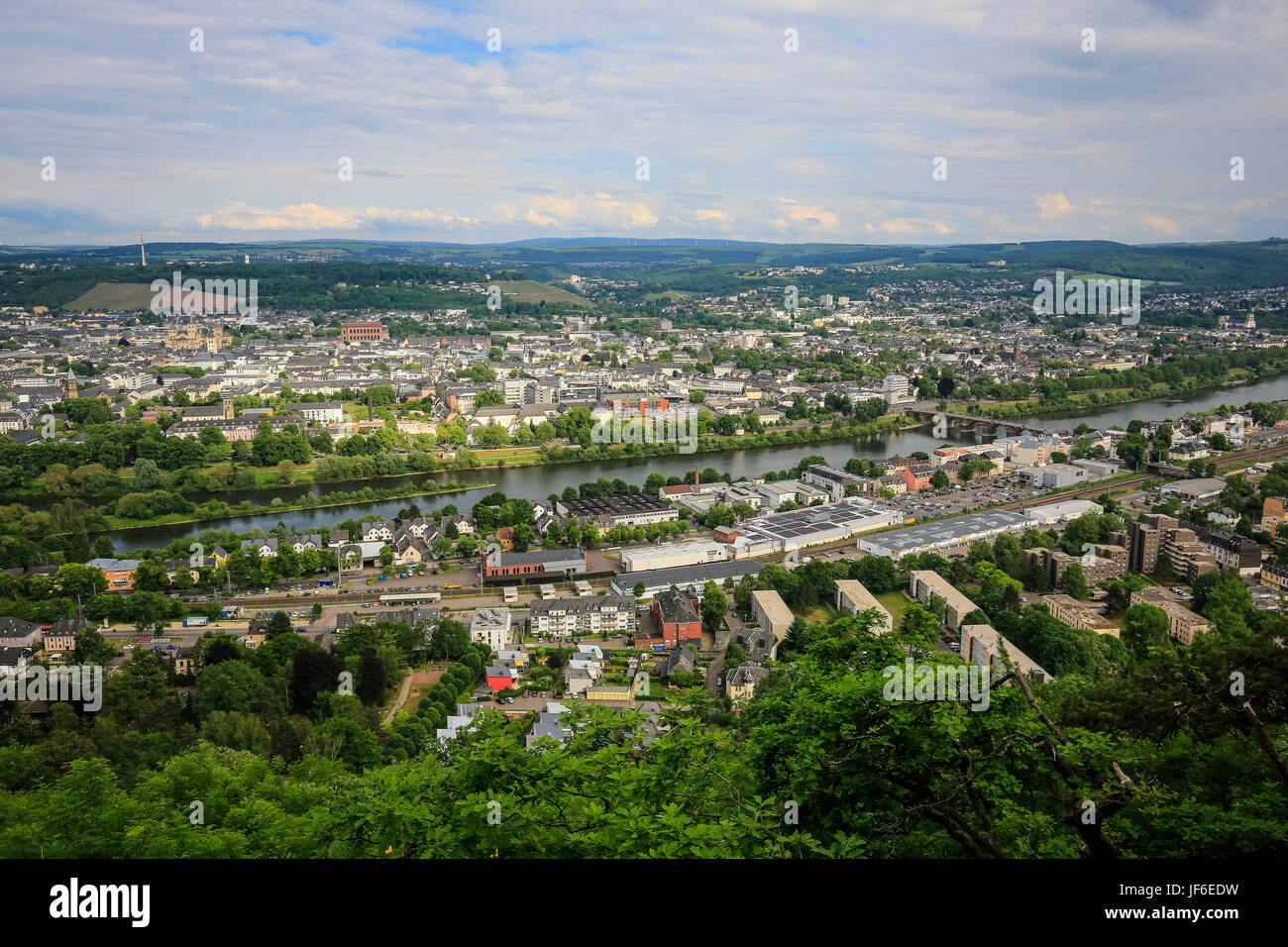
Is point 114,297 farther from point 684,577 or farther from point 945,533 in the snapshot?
point 945,533

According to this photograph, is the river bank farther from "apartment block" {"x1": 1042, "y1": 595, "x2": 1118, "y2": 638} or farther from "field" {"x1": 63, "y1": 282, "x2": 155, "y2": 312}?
"field" {"x1": 63, "y1": 282, "x2": 155, "y2": 312}

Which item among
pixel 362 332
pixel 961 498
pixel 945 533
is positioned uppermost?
A: pixel 362 332

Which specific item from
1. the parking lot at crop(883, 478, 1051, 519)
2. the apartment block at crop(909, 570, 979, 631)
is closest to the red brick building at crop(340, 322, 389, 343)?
the parking lot at crop(883, 478, 1051, 519)

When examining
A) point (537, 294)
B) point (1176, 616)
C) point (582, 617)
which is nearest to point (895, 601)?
point (1176, 616)

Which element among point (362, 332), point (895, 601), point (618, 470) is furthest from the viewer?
point (362, 332)

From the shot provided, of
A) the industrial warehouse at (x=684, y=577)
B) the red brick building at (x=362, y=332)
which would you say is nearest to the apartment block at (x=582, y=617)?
the industrial warehouse at (x=684, y=577)

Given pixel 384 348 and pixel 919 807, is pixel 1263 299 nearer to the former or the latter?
pixel 384 348

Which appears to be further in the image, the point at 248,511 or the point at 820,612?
the point at 248,511
